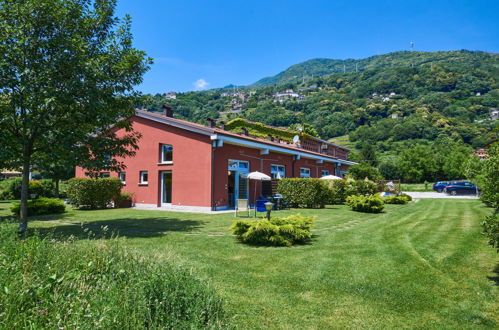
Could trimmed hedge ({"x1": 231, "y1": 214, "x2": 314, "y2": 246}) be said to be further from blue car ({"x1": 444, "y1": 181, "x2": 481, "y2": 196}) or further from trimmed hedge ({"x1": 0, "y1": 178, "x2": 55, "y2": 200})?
blue car ({"x1": 444, "y1": 181, "x2": 481, "y2": 196})

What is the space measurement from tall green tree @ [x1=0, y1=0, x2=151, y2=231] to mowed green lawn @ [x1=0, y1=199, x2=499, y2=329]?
3846 millimetres

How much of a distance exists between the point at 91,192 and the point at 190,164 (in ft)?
18.3

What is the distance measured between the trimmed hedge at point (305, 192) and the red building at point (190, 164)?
2.33 m

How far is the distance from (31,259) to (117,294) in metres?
1.50

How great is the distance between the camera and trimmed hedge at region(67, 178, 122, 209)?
1598 centimetres

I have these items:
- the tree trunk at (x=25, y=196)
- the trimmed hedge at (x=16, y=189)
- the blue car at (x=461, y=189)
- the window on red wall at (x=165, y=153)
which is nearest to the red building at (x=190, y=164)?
the window on red wall at (x=165, y=153)

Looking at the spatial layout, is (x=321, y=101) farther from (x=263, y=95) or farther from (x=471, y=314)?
(x=471, y=314)

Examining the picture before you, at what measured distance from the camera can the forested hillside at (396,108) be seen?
235 feet

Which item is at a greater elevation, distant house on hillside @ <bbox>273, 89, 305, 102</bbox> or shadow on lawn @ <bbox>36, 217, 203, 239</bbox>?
distant house on hillside @ <bbox>273, 89, 305, 102</bbox>

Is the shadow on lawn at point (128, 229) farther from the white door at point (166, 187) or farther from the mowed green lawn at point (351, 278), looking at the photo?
the white door at point (166, 187)

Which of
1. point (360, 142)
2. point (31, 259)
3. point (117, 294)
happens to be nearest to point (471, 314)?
point (117, 294)

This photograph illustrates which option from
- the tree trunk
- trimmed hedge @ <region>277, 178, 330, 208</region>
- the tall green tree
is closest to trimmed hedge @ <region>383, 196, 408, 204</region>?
trimmed hedge @ <region>277, 178, 330, 208</region>

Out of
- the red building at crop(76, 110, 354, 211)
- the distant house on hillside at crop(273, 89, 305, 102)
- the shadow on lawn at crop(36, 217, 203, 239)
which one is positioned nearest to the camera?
the shadow on lawn at crop(36, 217, 203, 239)

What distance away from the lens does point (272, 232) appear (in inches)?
274
